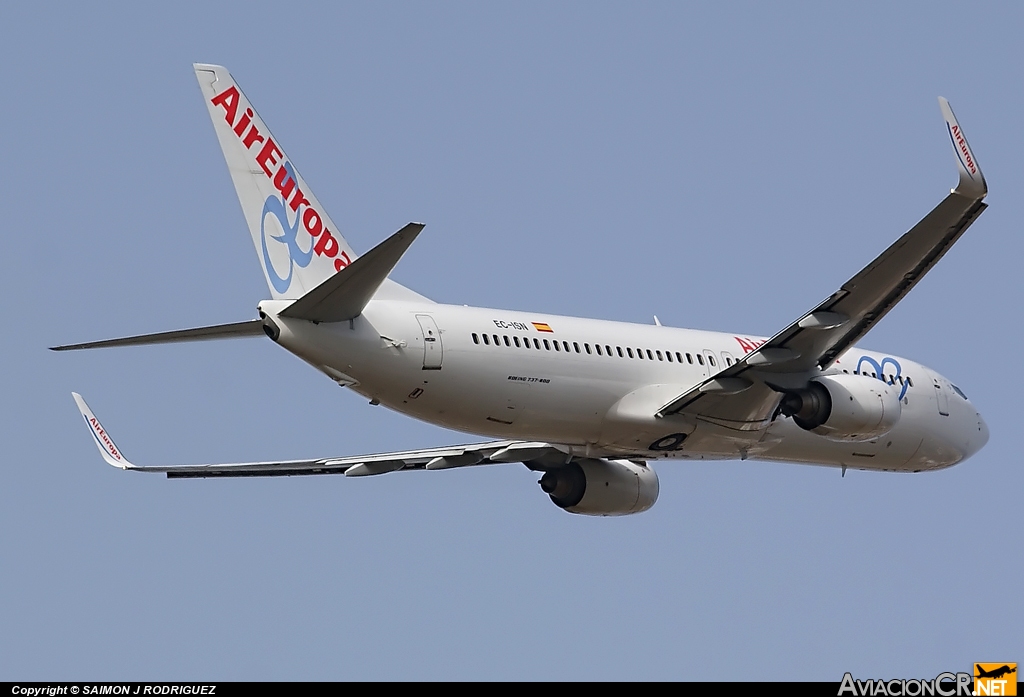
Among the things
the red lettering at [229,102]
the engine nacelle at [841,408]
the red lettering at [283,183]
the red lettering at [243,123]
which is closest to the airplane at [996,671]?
the engine nacelle at [841,408]

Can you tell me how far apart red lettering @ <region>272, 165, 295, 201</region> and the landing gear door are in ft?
11.4

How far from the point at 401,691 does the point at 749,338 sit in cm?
1466

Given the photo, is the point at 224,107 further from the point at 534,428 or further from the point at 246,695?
the point at 246,695

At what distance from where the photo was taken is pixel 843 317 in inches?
1171

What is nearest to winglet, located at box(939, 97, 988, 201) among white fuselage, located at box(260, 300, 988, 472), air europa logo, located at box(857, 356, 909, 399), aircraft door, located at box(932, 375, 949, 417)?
white fuselage, located at box(260, 300, 988, 472)

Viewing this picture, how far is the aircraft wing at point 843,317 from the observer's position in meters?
26.8

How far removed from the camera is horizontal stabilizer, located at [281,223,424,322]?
24359mm

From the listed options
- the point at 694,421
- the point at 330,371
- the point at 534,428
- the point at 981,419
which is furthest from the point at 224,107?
the point at 981,419

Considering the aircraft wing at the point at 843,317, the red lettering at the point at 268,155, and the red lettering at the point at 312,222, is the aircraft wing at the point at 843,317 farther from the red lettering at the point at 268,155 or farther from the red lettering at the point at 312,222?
the red lettering at the point at 268,155

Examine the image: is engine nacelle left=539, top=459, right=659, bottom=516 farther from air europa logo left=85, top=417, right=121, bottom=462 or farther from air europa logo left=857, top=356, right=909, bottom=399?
air europa logo left=85, top=417, right=121, bottom=462

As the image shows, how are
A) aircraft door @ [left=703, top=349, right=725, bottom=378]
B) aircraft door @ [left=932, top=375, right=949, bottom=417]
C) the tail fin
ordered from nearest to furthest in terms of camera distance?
the tail fin → aircraft door @ [left=703, top=349, right=725, bottom=378] → aircraft door @ [left=932, top=375, right=949, bottom=417]

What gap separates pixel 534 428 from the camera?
3009 centimetres

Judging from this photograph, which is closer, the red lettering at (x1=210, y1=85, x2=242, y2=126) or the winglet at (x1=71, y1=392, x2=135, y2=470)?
the red lettering at (x1=210, y1=85, x2=242, y2=126)

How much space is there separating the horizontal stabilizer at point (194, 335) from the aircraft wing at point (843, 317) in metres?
8.51
